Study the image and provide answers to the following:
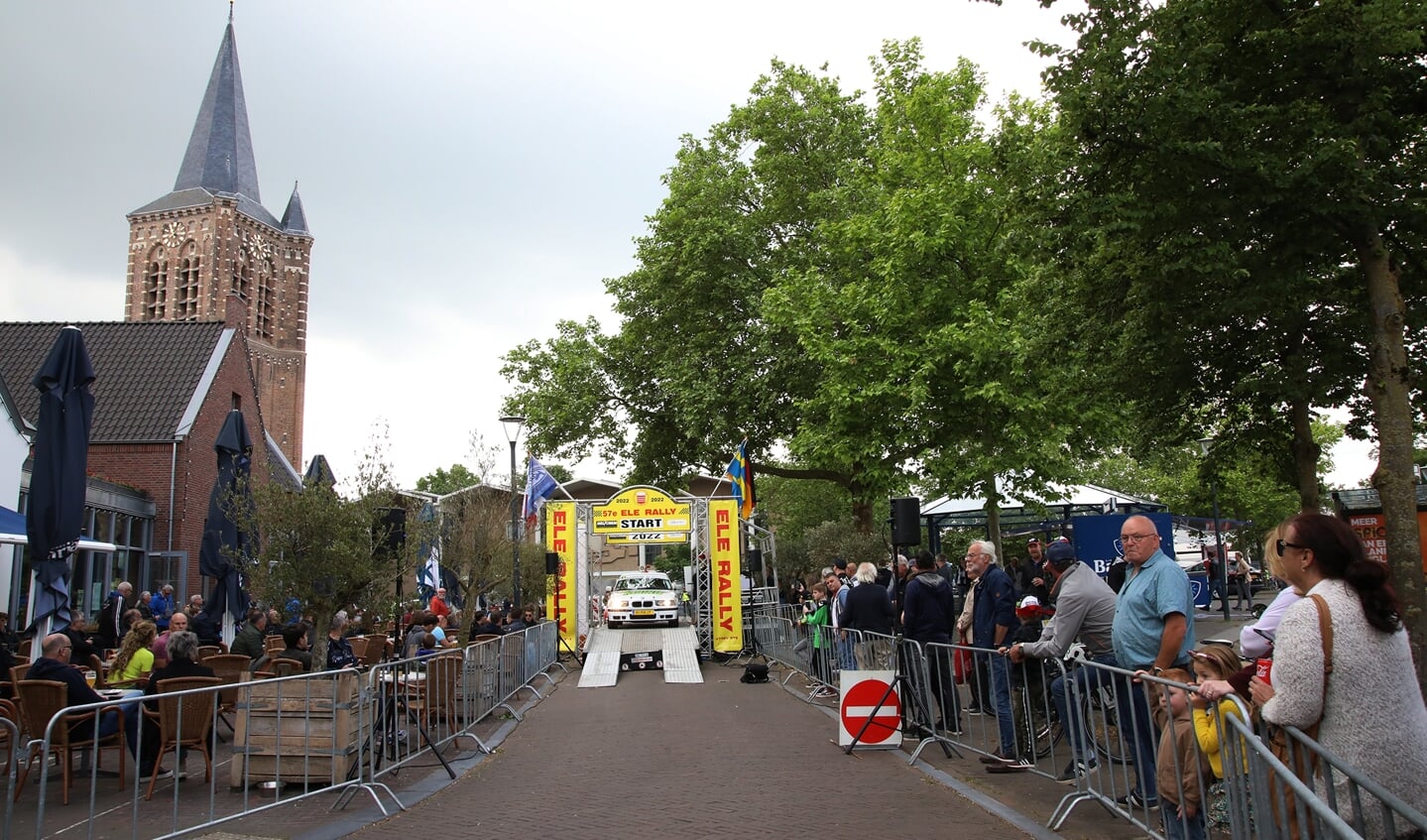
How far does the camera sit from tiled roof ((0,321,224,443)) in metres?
26.6

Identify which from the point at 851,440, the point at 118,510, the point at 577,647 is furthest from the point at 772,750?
the point at 118,510

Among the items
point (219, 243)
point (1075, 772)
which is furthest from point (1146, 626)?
point (219, 243)

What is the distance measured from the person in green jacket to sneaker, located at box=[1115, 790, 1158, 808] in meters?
8.05

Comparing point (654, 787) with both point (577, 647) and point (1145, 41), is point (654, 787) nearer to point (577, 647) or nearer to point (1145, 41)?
point (1145, 41)

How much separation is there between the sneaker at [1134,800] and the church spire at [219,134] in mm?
76703

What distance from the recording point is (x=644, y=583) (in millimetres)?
33438

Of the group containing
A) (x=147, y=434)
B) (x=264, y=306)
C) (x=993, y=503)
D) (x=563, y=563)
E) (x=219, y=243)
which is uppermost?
(x=219, y=243)

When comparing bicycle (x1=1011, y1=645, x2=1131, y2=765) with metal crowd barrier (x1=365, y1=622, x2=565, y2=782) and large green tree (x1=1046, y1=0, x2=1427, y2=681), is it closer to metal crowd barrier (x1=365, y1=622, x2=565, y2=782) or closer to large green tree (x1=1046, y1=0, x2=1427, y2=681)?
large green tree (x1=1046, y1=0, x2=1427, y2=681)

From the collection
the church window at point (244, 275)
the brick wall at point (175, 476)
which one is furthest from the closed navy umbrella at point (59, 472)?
the church window at point (244, 275)

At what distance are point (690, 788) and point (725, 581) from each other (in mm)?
14689

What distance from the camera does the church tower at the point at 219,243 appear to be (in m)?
70.2

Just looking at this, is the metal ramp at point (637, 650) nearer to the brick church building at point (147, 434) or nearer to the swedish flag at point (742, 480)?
the swedish flag at point (742, 480)

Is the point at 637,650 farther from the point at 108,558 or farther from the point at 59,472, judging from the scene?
the point at 59,472

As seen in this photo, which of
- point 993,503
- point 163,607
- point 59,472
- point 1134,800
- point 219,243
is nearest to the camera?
point 1134,800
